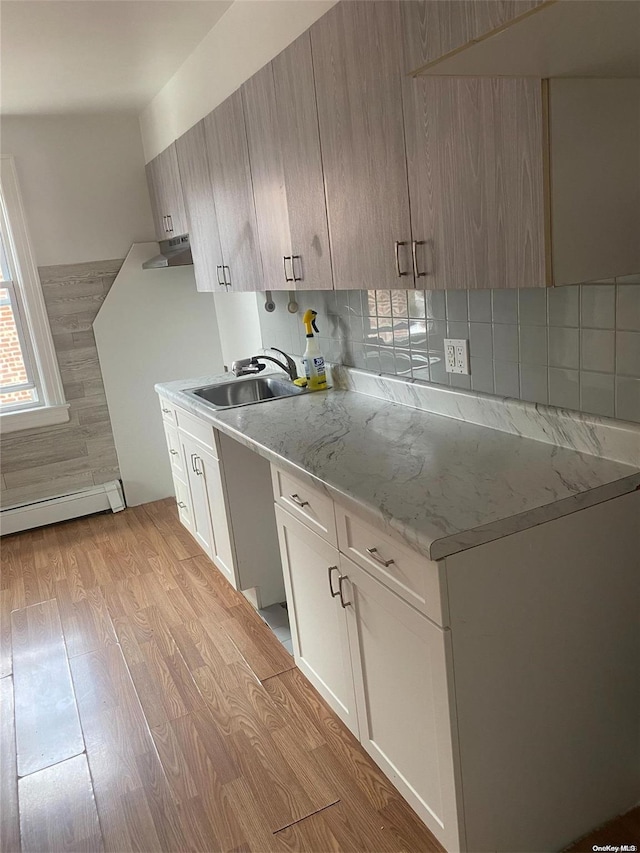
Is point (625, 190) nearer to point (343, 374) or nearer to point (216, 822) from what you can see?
point (343, 374)

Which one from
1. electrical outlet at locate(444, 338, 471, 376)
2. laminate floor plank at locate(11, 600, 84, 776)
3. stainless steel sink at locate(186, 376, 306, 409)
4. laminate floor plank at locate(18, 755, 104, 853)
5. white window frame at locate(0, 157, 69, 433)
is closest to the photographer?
laminate floor plank at locate(18, 755, 104, 853)

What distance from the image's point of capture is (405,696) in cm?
161

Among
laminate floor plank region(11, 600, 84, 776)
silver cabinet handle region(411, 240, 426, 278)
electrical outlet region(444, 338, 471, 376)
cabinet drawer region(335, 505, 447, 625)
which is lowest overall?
laminate floor plank region(11, 600, 84, 776)

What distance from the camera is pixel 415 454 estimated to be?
6.24ft

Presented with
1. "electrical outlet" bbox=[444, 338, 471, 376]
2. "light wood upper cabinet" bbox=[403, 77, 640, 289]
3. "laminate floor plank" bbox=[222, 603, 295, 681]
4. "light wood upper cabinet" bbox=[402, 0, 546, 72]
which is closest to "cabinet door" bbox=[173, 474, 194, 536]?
"laminate floor plank" bbox=[222, 603, 295, 681]

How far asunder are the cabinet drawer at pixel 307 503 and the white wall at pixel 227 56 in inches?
58.4

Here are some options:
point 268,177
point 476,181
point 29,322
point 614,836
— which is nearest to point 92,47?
point 268,177

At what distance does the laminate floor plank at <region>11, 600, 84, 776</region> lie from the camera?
225 cm

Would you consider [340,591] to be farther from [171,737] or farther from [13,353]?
[13,353]

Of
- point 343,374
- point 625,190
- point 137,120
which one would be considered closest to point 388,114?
point 625,190

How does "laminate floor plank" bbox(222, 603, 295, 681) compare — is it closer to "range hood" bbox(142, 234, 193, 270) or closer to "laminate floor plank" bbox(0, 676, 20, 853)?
"laminate floor plank" bbox(0, 676, 20, 853)

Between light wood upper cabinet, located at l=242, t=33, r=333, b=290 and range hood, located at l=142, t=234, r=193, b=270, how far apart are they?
1.29 m

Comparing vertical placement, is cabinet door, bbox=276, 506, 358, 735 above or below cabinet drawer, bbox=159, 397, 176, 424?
below

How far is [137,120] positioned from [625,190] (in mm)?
3675
